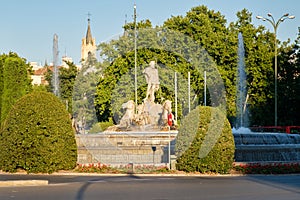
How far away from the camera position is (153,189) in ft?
58.7

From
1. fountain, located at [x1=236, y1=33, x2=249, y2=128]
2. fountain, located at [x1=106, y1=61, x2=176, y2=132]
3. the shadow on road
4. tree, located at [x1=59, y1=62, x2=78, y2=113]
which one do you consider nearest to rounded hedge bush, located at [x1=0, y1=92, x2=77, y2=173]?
the shadow on road

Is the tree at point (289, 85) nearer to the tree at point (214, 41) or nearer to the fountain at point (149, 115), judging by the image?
the tree at point (214, 41)

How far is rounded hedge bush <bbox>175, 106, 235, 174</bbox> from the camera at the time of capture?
24.5 m

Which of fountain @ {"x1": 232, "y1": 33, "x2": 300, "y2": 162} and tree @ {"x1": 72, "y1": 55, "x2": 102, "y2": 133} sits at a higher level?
tree @ {"x1": 72, "y1": 55, "x2": 102, "y2": 133}

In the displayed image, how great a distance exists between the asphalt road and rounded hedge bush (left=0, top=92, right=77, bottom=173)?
1.82 meters

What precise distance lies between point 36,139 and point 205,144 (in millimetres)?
6794

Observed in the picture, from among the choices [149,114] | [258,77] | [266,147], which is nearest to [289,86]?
[258,77]

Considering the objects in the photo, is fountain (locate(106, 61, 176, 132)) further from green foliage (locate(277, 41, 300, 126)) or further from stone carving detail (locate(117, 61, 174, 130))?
green foliage (locate(277, 41, 300, 126))

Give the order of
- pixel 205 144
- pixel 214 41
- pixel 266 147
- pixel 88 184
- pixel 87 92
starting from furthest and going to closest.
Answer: pixel 87 92
pixel 214 41
pixel 266 147
pixel 205 144
pixel 88 184

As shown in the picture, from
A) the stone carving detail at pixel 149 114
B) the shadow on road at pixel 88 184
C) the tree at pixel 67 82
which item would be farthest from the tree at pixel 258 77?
the shadow on road at pixel 88 184

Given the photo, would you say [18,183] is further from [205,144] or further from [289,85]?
[289,85]

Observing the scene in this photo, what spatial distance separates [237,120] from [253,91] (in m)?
4.38

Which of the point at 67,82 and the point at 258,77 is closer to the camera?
the point at 258,77

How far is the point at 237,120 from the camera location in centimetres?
5906
